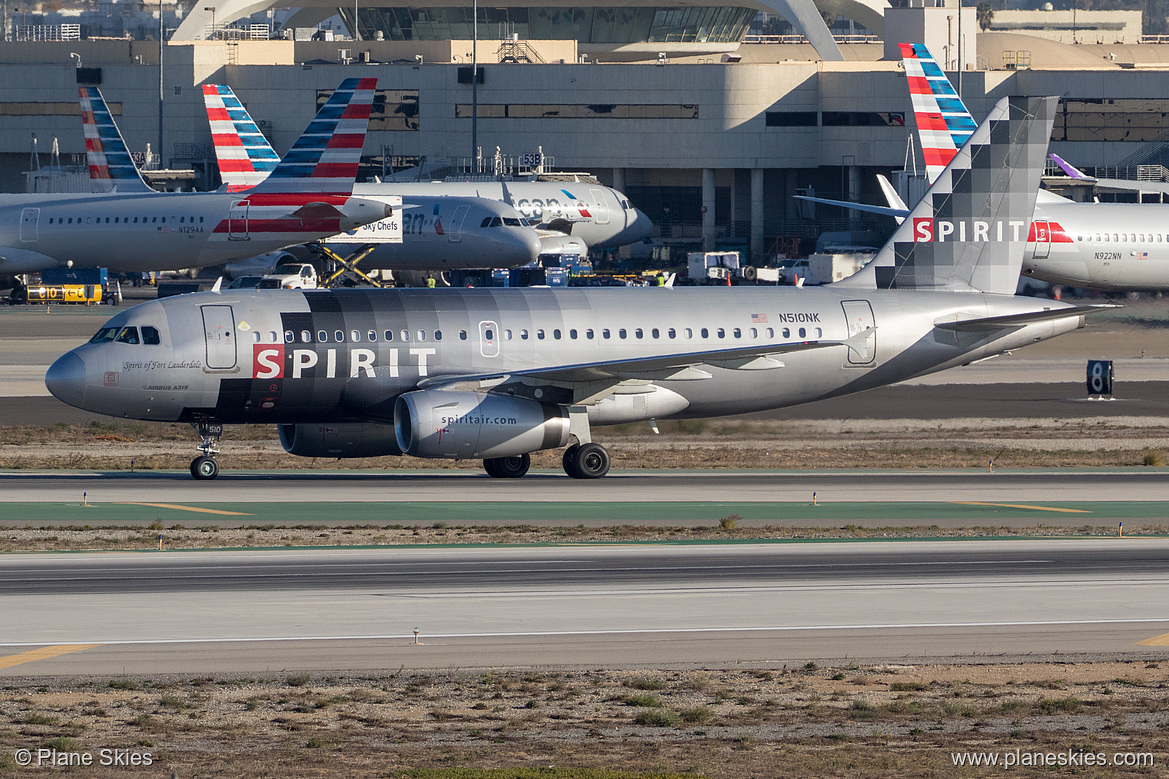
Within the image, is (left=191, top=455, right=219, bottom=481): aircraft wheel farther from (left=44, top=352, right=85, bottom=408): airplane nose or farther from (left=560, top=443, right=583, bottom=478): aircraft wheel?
(left=560, top=443, right=583, bottom=478): aircraft wheel

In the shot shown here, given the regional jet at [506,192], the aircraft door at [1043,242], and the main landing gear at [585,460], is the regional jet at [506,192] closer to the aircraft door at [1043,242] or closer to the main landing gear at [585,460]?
the aircraft door at [1043,242]

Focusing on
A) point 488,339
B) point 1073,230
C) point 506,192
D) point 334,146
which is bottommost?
point 488,339

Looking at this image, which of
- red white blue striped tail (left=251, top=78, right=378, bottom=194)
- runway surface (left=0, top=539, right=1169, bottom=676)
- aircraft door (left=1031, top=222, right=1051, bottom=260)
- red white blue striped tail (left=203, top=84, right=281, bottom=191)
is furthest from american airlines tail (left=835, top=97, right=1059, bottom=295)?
red white blue striped tail (left=203, top=84, right=281, bottom=191)

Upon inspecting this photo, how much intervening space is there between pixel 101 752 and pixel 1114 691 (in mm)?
11448

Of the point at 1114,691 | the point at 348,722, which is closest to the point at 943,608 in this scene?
the point at 1114,691


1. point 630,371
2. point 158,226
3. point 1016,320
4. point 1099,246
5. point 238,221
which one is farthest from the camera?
point 158,226

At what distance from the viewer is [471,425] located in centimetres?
3578

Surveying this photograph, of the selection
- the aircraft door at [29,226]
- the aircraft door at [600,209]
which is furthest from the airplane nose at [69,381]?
the aircraft door at [600,209]

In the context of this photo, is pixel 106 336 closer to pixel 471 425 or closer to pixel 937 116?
pixel 471 425

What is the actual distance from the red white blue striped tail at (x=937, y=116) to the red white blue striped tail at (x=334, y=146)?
2771cm

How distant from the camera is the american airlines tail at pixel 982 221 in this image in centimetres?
4219

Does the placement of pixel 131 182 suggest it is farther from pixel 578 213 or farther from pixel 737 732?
pixel 737 732

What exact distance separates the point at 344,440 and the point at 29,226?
2422 inches

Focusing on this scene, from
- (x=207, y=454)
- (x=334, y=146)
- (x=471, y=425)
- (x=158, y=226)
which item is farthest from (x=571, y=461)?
(x=158, y=226)
